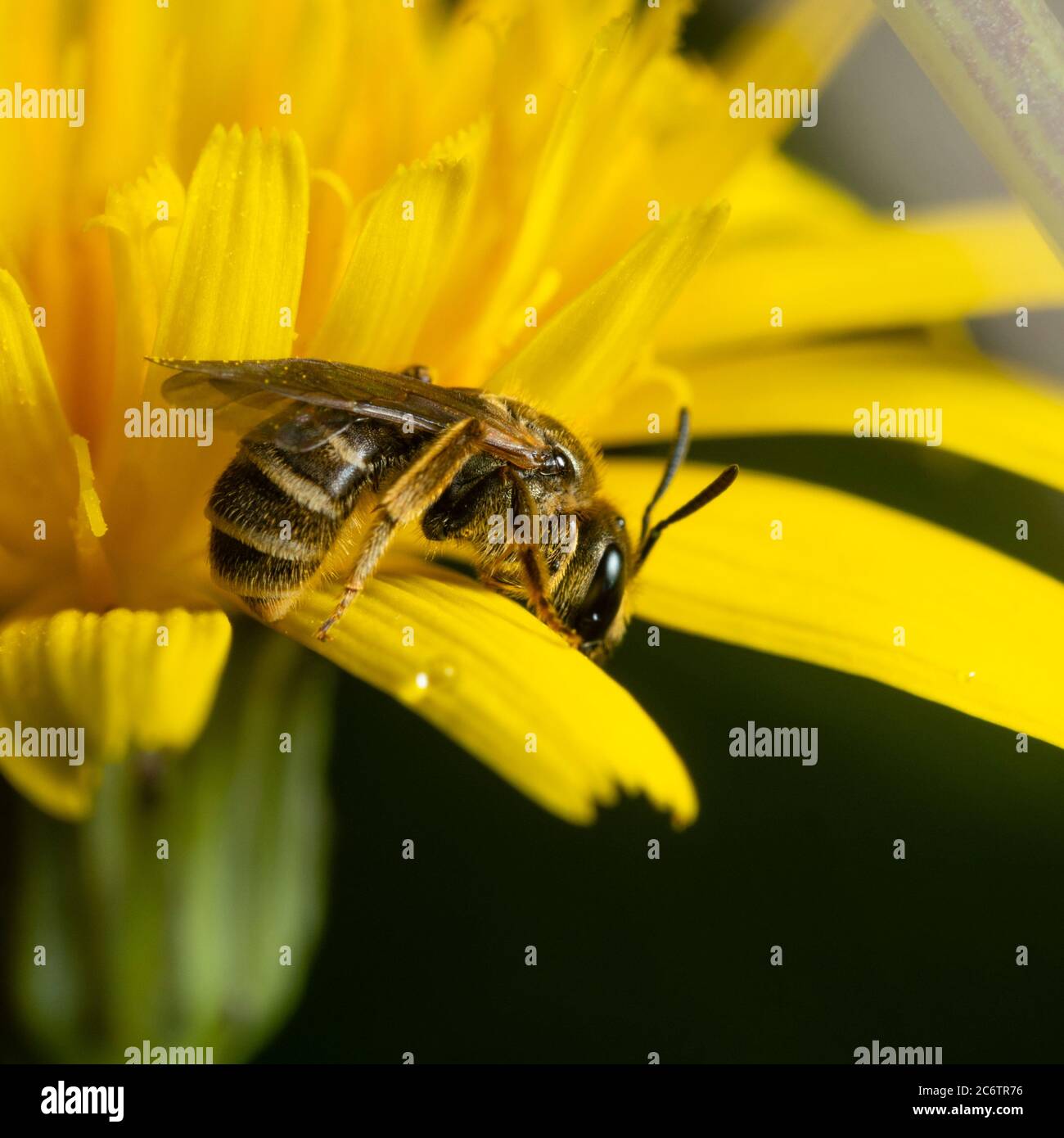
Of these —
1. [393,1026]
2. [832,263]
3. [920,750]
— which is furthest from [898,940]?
[832,263]

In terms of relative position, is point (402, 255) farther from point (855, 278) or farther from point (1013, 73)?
point (855, 278)

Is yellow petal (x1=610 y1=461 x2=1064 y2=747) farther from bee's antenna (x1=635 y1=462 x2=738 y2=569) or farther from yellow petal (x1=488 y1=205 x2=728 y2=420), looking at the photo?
yellow petal (x1=488 y1=205 x2=728 y2=420)

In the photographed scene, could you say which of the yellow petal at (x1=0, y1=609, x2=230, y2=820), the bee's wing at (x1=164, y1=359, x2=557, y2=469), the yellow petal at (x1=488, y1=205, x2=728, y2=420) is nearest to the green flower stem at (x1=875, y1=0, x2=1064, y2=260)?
the yellow petal at (x1=488, y1=205, x2=728, y2=420)

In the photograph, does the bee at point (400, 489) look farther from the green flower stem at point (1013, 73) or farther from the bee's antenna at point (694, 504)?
the green flower stem at point (1013, 73)

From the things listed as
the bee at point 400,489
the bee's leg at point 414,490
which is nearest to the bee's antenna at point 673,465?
the bee at point 400,489

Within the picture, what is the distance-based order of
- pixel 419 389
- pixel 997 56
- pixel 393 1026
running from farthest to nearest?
pixel 393 1026, pixel 419 389, pixel 997 56

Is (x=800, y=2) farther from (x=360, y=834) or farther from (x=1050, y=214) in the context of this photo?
(x=360, y=834)
